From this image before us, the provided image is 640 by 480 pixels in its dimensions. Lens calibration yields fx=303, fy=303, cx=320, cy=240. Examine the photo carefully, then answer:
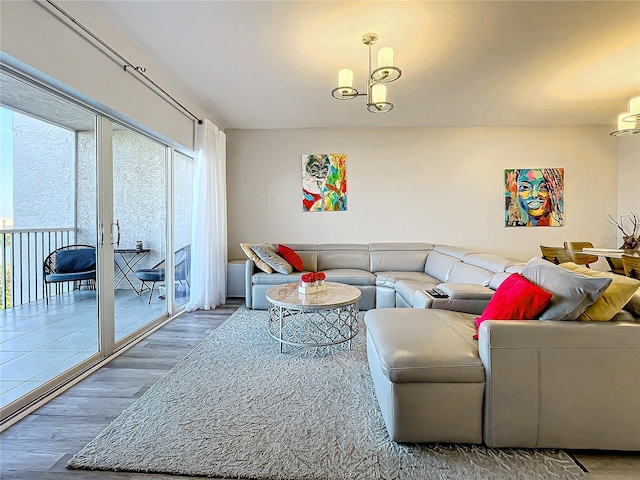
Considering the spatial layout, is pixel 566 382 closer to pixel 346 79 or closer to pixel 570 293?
pixel 570 293

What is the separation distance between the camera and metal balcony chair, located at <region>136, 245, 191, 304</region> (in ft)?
11.4

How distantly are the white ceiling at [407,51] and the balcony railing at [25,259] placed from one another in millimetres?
1751

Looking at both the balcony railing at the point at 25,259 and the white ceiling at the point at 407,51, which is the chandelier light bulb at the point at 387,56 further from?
the balcony railing at the point at 25,259

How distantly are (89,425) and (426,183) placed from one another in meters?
4.76

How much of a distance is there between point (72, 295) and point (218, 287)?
1.74 metres

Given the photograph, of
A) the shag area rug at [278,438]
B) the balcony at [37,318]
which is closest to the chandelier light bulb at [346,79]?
the shag area rug at [278,438]

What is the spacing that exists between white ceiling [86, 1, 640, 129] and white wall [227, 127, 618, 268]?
26.5 inches

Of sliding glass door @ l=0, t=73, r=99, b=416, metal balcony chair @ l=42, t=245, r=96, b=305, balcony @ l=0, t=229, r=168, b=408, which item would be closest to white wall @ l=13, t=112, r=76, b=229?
sliding glass door @ l=0, t=73, r=99, b=416

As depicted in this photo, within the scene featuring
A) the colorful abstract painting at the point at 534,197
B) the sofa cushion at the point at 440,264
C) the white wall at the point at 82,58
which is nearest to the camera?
the white wall at the point at 82,58

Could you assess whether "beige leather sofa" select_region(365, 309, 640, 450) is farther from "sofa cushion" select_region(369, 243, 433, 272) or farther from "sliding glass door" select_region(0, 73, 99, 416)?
"sofa cushion" select_region(369, 243, 433, 272)

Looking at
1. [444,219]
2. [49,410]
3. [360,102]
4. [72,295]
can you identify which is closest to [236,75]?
[360,102]

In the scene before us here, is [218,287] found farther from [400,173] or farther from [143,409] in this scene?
[400,173]

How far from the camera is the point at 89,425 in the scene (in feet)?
5.58

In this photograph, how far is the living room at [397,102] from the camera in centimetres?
220
